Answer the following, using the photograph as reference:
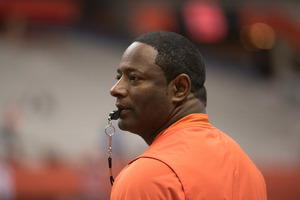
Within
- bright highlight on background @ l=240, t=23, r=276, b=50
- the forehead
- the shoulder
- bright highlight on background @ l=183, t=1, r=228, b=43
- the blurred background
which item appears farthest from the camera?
bright highlight on background @ l=240, t=23, r=276, b=50

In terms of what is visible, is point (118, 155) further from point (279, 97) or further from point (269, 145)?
point (279, 97)

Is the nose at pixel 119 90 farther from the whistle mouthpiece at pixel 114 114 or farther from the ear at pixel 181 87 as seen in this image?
the ear at pixel 181 87

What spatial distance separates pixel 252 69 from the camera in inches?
578

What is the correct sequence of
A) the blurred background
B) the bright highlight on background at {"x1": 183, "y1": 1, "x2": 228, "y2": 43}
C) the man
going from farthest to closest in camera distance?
the bright highlight on background at {"x1": 183, "y1": 1, "x2": 228, "y2": 43}
the blurred background
the man

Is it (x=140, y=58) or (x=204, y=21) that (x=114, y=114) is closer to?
(x=140, y=58)

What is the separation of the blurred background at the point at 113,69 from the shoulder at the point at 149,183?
286 inches

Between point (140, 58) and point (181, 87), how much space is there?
0.17 meters

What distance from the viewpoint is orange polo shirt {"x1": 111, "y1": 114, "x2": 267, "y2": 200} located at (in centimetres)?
152

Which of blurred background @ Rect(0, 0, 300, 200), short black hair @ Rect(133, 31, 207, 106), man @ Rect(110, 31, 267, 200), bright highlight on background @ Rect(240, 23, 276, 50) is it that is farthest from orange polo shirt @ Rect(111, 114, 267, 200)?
bright highlight on background @ Rect(240, 23, 276, 50)

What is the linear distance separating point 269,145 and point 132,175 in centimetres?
1119

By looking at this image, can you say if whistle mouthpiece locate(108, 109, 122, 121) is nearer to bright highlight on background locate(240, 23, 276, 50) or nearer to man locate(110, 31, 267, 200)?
man locate(110, 31, 267, 200)

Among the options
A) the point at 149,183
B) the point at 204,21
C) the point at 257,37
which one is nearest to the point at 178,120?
the point at 149,183

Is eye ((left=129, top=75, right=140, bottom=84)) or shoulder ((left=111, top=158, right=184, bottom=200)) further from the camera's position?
eye ((left=129, top=75, right=140, bottom=84))

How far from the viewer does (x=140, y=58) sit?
Answer: 1.79 meters
